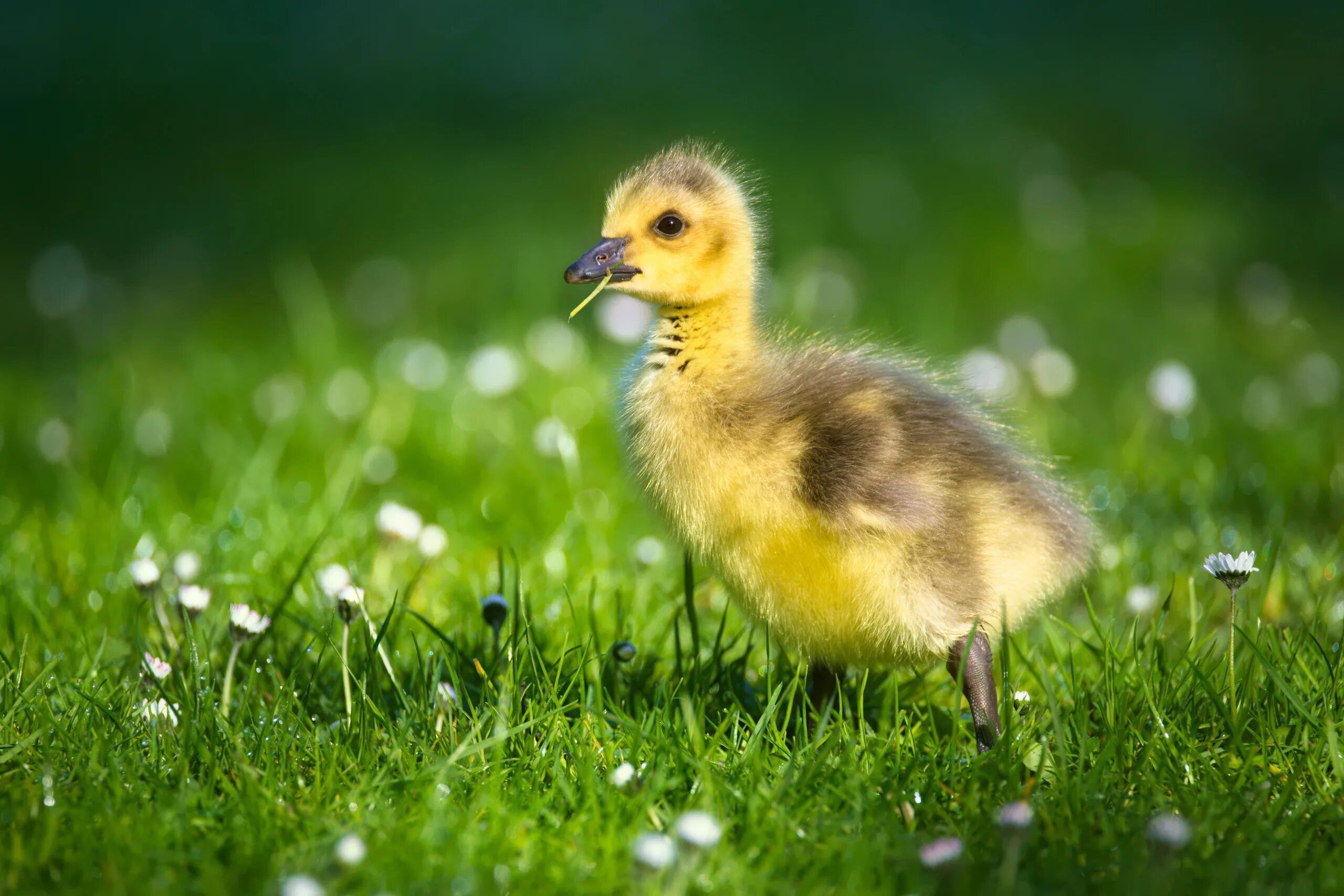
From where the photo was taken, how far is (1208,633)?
13.0 feet

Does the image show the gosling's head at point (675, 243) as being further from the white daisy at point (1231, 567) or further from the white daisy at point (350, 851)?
the white daisy at point (350, 851)

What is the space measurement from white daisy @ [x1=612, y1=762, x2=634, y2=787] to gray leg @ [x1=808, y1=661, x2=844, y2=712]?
0.69 metres

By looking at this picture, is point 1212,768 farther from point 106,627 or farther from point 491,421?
point 491,421

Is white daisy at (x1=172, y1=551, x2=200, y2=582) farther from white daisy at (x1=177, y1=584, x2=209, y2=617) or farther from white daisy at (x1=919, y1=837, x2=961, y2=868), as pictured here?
white daisy at (x1=919, y1=837, x2=961, y2=868)

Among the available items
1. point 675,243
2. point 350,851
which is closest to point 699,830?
point 350,851

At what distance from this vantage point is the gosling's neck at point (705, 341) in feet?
11.3

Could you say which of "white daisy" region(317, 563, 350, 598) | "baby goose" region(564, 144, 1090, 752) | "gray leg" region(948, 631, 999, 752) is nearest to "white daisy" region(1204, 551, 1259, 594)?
"baby goose" region(564, 144, 1090, 752)

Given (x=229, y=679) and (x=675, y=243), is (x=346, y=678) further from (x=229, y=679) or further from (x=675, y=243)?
(x=675, y=243)

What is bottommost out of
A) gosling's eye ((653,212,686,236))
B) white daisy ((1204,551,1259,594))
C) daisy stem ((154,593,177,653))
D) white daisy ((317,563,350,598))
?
daisy stem ((154,593,177,653))

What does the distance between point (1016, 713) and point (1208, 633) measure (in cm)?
102

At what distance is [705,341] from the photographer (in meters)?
3.46

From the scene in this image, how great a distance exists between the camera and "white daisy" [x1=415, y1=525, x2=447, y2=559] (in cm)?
416

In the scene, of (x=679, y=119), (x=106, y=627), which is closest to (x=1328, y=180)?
(x=679, y=119)

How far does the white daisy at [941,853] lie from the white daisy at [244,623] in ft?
5.18
